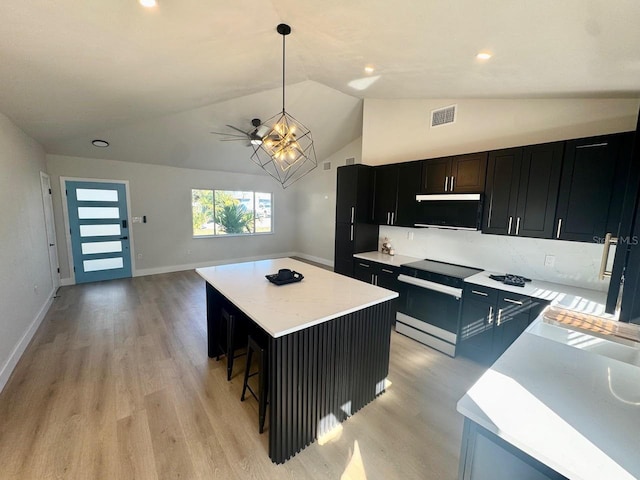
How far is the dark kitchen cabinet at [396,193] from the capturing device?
3.58 m

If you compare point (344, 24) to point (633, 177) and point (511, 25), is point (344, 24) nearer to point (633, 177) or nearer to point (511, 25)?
point (511, 25)

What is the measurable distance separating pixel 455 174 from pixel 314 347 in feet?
8.57

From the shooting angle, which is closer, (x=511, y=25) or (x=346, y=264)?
(x=511, y=25)

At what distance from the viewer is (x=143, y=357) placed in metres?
2.82

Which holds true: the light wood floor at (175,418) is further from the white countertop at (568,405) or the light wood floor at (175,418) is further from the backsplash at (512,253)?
the backsplash at (512,253)

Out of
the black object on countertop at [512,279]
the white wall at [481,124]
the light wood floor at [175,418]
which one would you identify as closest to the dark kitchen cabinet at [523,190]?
the white wall at [481,124]

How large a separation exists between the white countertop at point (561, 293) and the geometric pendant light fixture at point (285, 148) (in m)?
2.33

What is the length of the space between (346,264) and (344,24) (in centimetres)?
305

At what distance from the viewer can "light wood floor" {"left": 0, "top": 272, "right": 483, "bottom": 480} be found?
1676mm

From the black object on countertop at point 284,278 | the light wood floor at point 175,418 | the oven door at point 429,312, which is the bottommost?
the light wood floor at point 175,418

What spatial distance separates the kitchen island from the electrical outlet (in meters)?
1.89

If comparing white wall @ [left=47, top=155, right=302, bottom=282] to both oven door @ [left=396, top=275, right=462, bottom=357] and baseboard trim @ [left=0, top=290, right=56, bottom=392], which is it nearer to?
baseboard trim @ [left=0, top=290, right=56, bottom=392]

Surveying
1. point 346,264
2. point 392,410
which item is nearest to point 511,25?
point 392,410

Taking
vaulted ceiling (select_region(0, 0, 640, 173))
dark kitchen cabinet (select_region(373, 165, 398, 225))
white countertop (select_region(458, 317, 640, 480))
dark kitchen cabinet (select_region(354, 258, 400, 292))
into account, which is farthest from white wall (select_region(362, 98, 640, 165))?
white countertop (select_region(458, 317, 640, 480))
